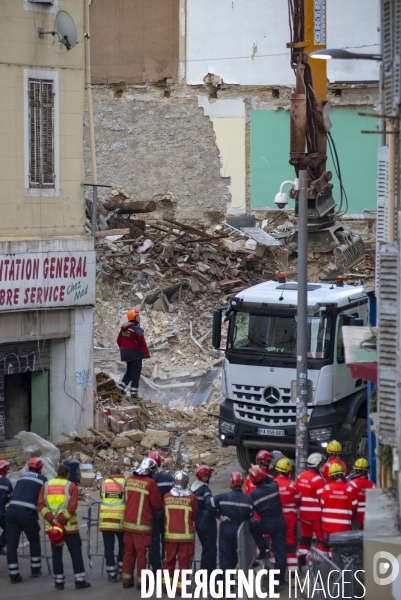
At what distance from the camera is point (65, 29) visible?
16.8 m

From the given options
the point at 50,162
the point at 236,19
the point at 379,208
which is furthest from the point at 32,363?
the point at 236,19

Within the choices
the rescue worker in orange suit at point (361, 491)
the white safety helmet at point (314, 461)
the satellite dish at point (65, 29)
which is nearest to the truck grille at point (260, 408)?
the white safety helmet at point (314, 461)

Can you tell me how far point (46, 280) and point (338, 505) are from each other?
288 inches

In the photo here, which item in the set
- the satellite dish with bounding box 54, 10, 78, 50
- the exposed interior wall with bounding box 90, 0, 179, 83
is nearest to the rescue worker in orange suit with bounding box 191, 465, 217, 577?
the satellite dish with bounding box 54, 10, 78, 50

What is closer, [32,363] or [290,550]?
[290,550]

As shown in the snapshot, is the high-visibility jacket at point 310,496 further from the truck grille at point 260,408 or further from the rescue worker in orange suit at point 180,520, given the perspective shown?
the truck grille at point 260,408

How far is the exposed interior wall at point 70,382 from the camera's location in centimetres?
1748

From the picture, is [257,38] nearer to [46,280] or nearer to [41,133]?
[41,133]

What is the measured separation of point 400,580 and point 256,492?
3056 mm

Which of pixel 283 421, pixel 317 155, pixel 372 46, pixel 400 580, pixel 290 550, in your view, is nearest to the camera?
pixel 400 580

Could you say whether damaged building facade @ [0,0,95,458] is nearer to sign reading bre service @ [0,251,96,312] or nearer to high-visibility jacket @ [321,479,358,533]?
sign reading bre service @ [0,251,96,312]

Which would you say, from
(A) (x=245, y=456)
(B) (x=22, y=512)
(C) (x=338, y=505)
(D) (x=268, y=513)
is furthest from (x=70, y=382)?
(C) (x=338, y=505)

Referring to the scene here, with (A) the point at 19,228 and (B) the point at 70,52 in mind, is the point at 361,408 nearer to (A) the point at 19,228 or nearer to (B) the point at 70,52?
(A) the point at 19,228

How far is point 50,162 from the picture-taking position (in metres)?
17.2
